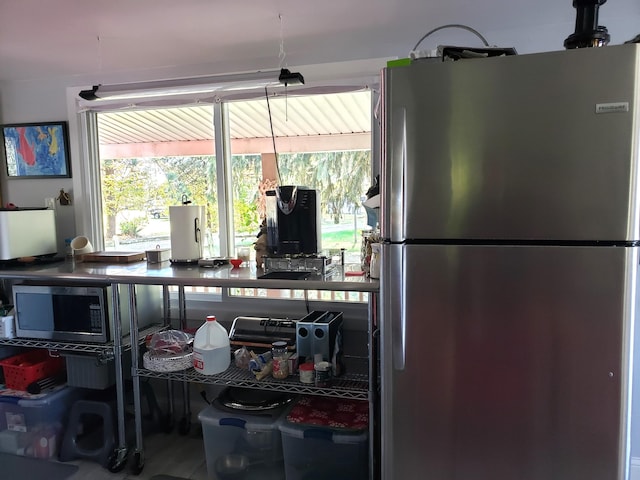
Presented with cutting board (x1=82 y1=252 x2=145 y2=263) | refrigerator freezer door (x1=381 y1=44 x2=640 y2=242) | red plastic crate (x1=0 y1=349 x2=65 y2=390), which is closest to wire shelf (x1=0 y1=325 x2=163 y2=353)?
red plastic crate (x1=0 y1=349 x2=65 y2=390)

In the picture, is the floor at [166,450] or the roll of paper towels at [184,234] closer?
the floor at [166,450]

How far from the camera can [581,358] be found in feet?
4.04

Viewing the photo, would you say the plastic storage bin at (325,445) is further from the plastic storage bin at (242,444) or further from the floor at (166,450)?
the floor at (166,450)

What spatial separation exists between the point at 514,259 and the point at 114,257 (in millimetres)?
2028

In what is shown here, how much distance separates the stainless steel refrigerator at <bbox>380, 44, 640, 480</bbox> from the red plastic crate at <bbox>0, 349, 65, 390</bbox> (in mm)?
2005

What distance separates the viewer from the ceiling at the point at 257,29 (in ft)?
6.00

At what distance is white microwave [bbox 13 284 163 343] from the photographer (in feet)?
7.12

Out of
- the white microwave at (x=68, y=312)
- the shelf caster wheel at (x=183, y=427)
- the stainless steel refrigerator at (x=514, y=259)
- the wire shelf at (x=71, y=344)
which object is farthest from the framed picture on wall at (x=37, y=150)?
the stainless steel refrigerator at (x=514, y=259)

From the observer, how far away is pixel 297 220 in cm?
215

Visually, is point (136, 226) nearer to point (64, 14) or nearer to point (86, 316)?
point (86, 316)

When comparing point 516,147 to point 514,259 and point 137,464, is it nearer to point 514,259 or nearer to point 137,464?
point 514,259

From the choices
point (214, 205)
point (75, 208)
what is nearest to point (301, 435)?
point (214, 205)

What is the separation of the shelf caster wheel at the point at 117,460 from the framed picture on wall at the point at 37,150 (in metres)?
1.65

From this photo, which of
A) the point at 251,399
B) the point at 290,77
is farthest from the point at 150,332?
the point at 290,77
